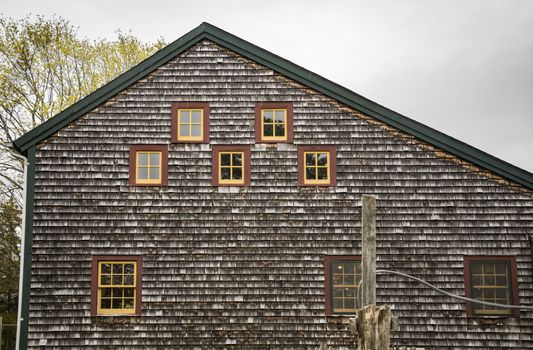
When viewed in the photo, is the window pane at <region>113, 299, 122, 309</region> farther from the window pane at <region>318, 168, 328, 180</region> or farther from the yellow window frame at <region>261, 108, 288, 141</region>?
the window pane at <region>318, 168, 328, 180</region>

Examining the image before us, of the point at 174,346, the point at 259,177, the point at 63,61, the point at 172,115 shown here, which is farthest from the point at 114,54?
the point at 174,346

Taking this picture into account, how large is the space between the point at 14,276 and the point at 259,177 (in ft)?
44.8

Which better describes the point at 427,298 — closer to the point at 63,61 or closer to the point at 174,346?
the point at 174,346

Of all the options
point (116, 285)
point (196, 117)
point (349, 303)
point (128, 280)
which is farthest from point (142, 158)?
point (349, 303)

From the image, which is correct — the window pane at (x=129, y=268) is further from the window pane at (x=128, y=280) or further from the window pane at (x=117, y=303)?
the window pane at (x=117, y=303)

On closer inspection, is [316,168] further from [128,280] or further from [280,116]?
[128,280]

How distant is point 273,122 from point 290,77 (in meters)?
1.25

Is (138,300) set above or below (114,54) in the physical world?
below

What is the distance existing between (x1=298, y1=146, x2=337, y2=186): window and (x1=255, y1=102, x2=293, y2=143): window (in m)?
0.60

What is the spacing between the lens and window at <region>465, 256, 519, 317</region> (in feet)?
50.5

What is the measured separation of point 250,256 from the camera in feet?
50.9

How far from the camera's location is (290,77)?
16.4 meters

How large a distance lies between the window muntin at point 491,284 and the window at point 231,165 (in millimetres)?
6049

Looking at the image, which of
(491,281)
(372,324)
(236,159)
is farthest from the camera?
(236,159)
